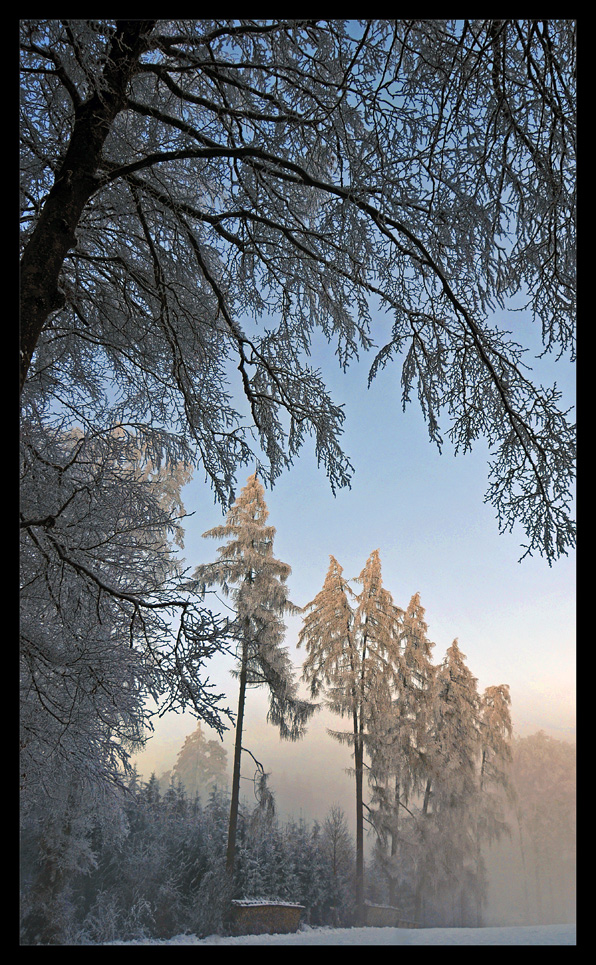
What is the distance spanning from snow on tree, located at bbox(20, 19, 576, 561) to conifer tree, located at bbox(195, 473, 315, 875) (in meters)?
3.76

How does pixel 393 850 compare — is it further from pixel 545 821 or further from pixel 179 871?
pixel 179 871

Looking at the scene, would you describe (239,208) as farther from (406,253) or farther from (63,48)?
(63,48)

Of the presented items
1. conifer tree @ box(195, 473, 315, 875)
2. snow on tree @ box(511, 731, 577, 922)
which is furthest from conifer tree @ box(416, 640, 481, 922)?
conifer tree @ box(195, 473, 315, 875)

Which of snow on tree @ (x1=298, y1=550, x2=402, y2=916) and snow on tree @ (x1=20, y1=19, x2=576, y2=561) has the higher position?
snow on tree @ (x1=20, y1=19, x2=576, y2=561)

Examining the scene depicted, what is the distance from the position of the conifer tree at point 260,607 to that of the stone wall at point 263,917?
143cm

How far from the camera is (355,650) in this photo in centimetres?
730

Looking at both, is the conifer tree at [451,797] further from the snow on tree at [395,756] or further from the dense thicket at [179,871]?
the dense thicket at [179,871]

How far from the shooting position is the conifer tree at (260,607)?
22.2 ft

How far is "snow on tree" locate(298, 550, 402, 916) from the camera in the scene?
702 centimetres

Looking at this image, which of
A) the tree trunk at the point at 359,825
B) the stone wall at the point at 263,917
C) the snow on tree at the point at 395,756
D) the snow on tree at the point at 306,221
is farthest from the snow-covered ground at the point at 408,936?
the snow on tree at the point at 306,221

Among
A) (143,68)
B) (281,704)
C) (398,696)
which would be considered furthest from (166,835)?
(143,68)

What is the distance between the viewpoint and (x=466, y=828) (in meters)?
7.16

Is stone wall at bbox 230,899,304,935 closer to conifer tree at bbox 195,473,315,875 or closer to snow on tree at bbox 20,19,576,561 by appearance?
conifer tree at bbox 195,473,315,875

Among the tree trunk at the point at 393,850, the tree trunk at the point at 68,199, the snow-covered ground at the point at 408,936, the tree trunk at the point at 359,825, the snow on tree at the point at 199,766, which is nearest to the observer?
the tree trunk at the point at 68,199
